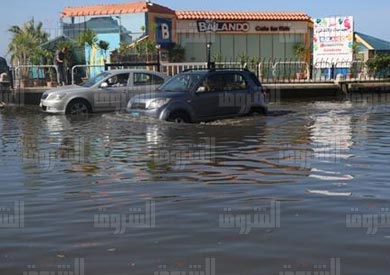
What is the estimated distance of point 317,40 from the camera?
3531cm

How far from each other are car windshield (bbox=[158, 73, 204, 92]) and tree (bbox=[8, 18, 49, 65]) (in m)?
20.9

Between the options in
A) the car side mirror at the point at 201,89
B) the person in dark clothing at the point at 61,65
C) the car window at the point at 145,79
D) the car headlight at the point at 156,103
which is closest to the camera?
the car headlight at the point at 156,103

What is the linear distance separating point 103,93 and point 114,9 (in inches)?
876

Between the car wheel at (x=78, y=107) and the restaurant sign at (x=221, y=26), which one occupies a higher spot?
the restaurant sign at (x=221, y=26)

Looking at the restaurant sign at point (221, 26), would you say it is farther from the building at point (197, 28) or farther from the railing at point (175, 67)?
the railing at point (175, 67)

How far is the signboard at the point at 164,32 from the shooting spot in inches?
1594

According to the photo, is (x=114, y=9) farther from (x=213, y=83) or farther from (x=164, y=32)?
(x=213, y=83)

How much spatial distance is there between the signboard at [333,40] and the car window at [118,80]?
1588 centimetres

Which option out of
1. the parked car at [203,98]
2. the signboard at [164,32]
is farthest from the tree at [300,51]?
the parked car at [203,98]

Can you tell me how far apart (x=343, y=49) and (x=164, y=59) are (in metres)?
11.0

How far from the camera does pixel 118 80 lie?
2012 cm

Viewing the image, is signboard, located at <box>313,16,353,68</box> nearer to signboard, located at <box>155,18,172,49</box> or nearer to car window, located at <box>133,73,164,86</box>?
signboard, located at <box>155,18,172,49</box>

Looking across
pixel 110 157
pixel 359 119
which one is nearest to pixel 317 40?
pixel 359 119

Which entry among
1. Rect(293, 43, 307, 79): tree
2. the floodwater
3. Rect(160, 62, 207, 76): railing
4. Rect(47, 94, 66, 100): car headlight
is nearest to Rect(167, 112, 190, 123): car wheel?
the floodwater
